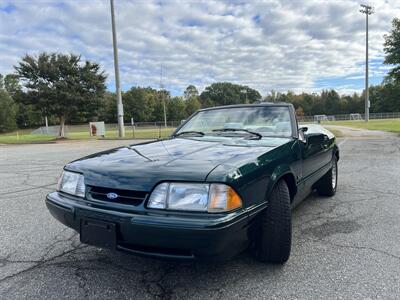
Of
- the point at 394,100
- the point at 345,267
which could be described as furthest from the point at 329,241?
the point at 394,100

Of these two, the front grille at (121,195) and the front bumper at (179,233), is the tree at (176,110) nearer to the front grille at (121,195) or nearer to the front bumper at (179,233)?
the front grille at (121,195)

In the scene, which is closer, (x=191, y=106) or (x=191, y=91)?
(x=191, y=106)

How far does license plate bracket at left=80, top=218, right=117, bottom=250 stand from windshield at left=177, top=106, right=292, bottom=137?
1901 millimetres

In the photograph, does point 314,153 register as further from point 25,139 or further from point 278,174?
point 25,139

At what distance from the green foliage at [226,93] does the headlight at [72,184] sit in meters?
99.2

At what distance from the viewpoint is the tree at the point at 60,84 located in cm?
2747

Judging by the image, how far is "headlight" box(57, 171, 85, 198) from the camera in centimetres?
264

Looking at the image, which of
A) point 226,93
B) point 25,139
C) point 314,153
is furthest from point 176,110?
point 314,153

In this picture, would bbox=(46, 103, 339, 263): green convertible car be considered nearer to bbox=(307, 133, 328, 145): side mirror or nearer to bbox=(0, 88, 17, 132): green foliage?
bbox=(307, 133, 328, 145): side mirror

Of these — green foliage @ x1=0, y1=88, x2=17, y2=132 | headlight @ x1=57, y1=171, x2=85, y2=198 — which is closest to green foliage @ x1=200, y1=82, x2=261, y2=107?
green foliage @ x1=0, y1=88, x2=17, y2=132

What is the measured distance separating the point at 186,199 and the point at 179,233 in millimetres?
237


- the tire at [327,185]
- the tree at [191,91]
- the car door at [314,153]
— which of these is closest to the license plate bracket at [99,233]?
the car door at [314,153]

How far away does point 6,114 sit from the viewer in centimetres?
6781

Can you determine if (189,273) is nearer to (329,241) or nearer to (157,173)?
(157,173)
